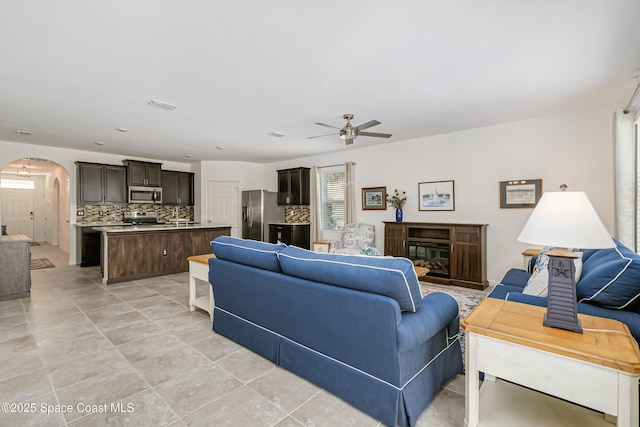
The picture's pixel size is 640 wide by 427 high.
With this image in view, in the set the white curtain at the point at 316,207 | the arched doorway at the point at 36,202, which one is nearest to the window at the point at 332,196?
the white curtain at the point at 316,207

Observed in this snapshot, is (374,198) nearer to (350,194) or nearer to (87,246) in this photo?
(350,194)

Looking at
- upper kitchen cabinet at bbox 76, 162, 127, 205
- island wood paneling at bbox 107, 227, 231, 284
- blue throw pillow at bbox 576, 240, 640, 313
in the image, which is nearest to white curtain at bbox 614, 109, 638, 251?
blue throw pillow at bbox 576, 240, 640, 313

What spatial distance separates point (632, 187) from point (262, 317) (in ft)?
14.4

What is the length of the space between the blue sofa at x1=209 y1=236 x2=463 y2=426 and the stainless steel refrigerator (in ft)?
16.5

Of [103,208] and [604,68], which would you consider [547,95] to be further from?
[103,208]

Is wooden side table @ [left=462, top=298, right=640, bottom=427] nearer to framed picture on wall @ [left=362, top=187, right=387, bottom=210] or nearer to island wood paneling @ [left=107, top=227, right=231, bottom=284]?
framed picture on wall @ [left=362, top=187, right=387, bottom=210]

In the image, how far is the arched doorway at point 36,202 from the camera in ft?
29.0

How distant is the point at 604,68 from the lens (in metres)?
2.81

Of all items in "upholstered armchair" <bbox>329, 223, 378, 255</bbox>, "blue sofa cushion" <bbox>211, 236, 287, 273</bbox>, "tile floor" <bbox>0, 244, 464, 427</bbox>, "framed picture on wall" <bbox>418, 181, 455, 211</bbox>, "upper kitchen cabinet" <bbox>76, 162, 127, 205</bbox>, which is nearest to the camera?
"tile floor" <bbox>0, 244, 464, 427</bbox>

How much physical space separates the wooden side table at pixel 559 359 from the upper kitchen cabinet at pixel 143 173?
25.8ft

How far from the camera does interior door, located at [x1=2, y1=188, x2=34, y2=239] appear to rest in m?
9.77

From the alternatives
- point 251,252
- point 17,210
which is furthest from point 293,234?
point 17,210

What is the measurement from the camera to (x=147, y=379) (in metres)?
2.18

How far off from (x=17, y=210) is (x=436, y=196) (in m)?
13.0
